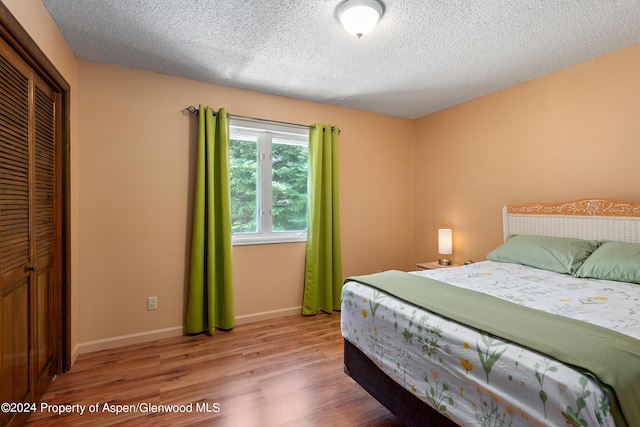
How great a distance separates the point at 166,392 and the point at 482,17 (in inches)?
125

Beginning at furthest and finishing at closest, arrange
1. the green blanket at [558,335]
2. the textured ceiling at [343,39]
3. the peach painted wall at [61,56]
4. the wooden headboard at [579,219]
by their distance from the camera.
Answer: the wooden headboard at [579,219], the textured ceiling at [343,39], the peach painted wall at [61,56], the green blanket at [558,335]

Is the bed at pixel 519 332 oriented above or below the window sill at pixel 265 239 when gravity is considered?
below

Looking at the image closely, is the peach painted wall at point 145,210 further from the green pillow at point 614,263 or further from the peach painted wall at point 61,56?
the green pillow at point 614,263

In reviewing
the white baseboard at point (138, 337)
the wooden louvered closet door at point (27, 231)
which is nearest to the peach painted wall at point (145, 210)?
the white baseboard at point (138, 337)

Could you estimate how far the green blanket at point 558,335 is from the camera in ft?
2.99

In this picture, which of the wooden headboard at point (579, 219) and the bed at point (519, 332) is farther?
the wooden headboard at point (579, 219)

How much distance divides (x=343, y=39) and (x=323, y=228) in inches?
76.1

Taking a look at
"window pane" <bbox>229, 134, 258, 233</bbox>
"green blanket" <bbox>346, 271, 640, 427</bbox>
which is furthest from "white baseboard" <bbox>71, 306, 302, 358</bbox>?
"green blanket" <bbox>346, 271, 640, 427</bbox>

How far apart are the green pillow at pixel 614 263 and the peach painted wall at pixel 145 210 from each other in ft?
8.18

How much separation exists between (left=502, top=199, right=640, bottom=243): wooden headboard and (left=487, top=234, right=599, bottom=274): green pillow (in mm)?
122

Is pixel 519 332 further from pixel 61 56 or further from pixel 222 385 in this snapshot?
pixel 61 56

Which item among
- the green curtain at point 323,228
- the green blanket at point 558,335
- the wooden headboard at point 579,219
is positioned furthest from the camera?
the green curtain at point 323,228

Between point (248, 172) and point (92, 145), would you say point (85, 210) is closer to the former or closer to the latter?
point (92, 145)

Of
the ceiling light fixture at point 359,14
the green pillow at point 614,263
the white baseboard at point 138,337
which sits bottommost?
the white baseboard at point 138,337
